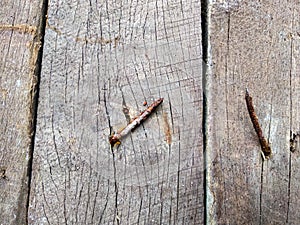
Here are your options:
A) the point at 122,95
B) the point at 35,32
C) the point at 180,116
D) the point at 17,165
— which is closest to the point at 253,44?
the point at 180,116

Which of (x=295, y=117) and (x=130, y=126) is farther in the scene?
(x=295, y=117)

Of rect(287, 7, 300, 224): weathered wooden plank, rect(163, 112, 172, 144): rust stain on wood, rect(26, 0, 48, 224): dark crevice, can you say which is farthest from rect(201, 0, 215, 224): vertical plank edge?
rect(26, 0, 48, 224): dark crevice

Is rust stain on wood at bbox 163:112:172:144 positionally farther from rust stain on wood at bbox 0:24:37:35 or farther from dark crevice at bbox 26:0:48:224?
rust stain on wood at bbox 0:24:37:35

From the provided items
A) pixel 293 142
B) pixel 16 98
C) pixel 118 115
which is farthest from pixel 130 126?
pixel 293 142

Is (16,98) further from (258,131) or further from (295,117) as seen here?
(295,117)

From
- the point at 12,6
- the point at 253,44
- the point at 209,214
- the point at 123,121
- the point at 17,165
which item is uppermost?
the point at 12,6

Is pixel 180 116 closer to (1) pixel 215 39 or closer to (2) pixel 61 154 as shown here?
(1) pixel 215 39

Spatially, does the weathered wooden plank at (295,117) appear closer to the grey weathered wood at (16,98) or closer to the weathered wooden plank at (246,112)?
the weathered wooden plank at (246,112)
